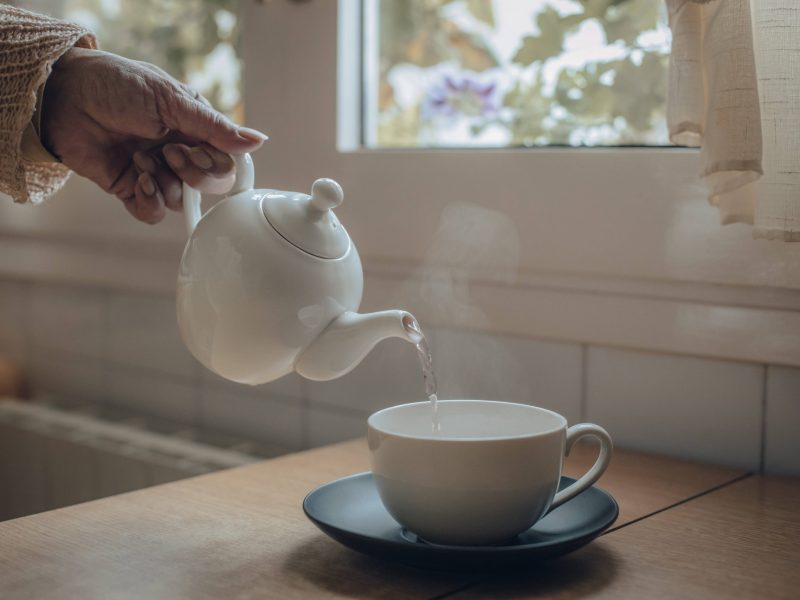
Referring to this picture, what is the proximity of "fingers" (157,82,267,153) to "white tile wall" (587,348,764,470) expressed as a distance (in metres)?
0.49

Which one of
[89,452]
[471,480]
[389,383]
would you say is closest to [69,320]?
[89,452]

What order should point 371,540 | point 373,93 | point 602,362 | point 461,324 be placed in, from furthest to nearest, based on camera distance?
point 373,93, point 461,324, point 602,362, point 371,540

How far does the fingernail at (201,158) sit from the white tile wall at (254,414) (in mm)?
607

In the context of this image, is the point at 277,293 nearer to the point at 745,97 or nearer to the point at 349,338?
the point at 349,338

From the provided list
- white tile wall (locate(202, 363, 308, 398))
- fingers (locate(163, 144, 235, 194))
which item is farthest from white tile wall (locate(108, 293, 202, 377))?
fingers (locate(163, 144, 235, 194))

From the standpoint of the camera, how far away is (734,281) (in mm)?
979

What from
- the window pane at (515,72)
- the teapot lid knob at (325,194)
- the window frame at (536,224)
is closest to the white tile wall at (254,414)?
the window frame at (536,224)

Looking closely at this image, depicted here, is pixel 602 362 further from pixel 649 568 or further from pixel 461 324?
pixel 649 568

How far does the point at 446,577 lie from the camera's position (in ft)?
2.16

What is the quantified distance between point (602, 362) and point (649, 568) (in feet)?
1.46

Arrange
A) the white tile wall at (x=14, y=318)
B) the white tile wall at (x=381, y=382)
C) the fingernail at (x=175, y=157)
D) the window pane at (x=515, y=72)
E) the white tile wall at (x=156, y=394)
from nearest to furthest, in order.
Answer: the fingernail at (x=175, y=157) → the window pane at (x=515, y=72) → the white tile wall at (x=381, y=382) → the white tile wall at (x=156, y=394) → the white tile wall at (x=14, y=318)

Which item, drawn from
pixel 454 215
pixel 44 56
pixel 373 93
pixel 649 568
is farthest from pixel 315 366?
pixel 373 93

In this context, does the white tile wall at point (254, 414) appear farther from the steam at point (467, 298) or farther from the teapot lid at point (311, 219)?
the teapot lid at point (311, 219)

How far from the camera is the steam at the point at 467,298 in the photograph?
116cm
